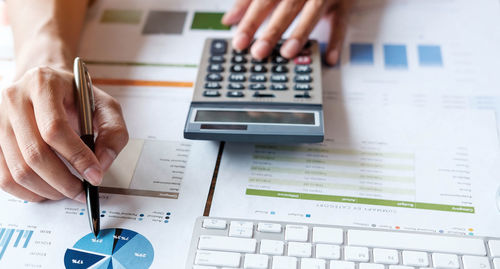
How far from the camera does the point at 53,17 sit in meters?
0.65

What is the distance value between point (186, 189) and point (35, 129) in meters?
0.17

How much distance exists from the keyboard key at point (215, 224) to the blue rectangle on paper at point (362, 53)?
0.31 metres

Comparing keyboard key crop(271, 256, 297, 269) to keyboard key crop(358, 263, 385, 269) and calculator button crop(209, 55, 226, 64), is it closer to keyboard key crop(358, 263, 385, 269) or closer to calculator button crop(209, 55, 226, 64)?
keyboard key crop(358, 263, 385, 269)

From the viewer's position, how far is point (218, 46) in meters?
0.62

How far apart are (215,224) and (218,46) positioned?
0.27 meters

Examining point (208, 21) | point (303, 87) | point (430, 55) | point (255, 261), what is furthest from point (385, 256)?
point (208, 21)

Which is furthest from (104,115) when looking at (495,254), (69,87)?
(495,254)

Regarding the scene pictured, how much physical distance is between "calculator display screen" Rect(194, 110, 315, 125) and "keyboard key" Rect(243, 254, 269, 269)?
0.16m

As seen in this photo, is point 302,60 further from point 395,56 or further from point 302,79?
point 395,56

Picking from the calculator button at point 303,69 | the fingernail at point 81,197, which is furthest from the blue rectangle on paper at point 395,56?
the fingernail at point 81,197

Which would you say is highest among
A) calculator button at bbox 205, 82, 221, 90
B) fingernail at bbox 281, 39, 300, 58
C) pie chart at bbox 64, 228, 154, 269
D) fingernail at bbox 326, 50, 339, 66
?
fingernail at bbox 326, 50, 339, 66

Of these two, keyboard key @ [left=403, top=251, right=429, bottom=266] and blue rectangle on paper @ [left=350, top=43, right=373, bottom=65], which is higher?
blue rectangle on paper @ [left=350, top=43, right=373, bottom=65]

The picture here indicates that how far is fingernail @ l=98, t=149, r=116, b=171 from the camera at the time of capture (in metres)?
0.48

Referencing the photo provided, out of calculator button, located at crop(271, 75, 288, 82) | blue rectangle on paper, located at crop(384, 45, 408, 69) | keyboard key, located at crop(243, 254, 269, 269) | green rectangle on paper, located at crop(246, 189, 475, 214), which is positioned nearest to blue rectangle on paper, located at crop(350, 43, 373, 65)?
blue rectangle on paper, located at crop(384, 45, 408, 69)
